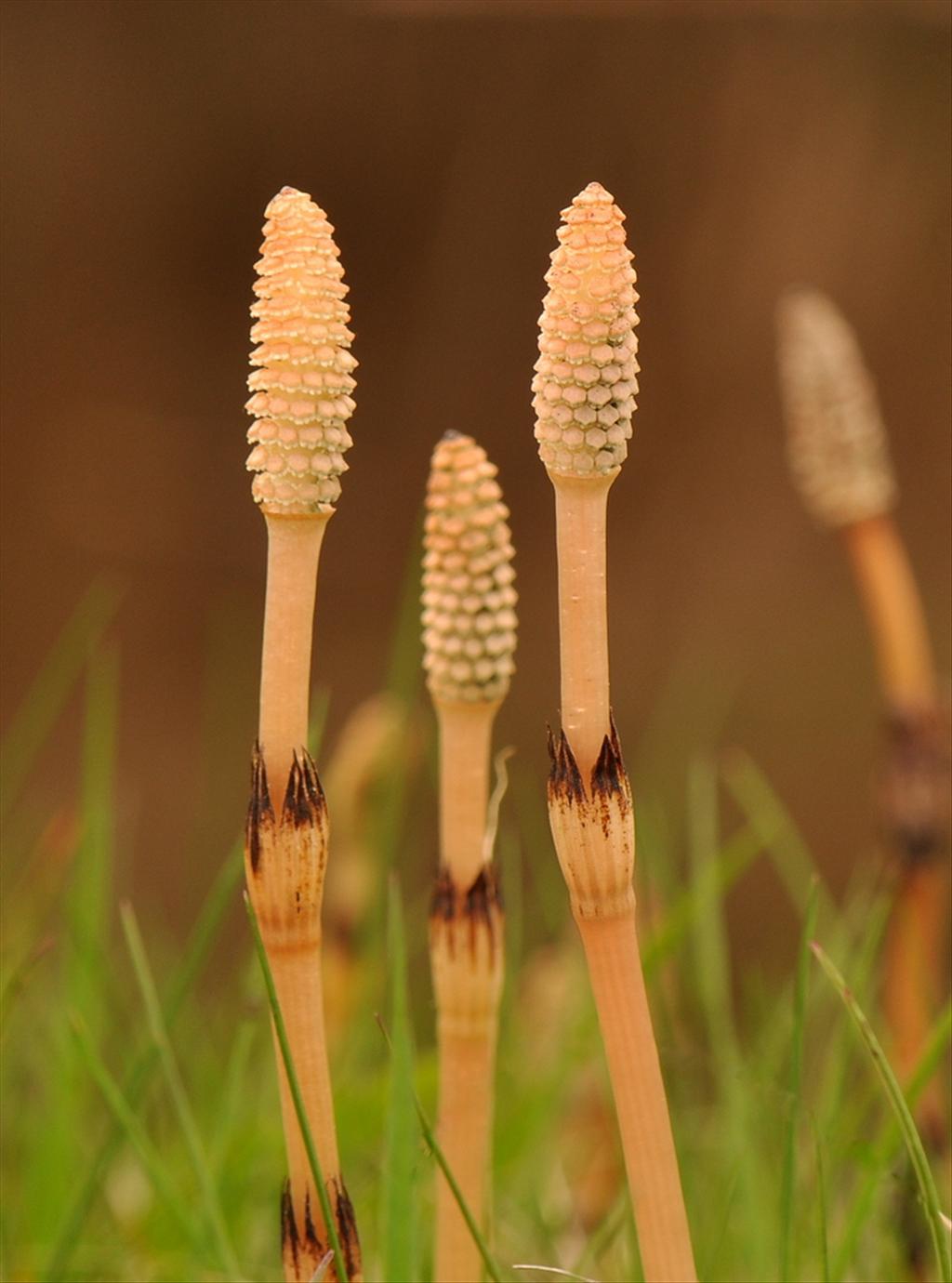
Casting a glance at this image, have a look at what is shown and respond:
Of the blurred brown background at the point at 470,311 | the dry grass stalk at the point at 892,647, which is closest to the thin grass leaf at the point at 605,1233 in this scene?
the dry grass stalk at the point at 892,647

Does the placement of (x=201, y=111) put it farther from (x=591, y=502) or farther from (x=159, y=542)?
(x=591, y=502)

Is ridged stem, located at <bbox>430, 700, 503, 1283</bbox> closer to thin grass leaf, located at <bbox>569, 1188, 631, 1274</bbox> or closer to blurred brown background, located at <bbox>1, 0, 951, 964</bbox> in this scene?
thin grass leaf, located at <bbox>569, 1188, 631, 1274</bbox>

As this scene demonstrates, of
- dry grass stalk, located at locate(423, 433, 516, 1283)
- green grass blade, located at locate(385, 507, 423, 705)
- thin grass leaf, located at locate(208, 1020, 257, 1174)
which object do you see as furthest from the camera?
green grass blade, located at locate(385, 507, 423, 705)

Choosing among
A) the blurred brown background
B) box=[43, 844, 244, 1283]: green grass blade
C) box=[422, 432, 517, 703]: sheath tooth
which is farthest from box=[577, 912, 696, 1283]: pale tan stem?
the blurred brown background

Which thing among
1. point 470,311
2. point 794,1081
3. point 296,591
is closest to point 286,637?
point 296,591

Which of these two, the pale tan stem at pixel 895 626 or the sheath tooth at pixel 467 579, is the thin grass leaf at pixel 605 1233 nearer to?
the sheath tooth at pixel 467 579

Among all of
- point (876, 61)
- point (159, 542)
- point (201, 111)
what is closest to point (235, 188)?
point (201, 111)

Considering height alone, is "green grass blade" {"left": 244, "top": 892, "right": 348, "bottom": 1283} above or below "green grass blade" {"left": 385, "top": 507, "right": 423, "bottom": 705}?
below
